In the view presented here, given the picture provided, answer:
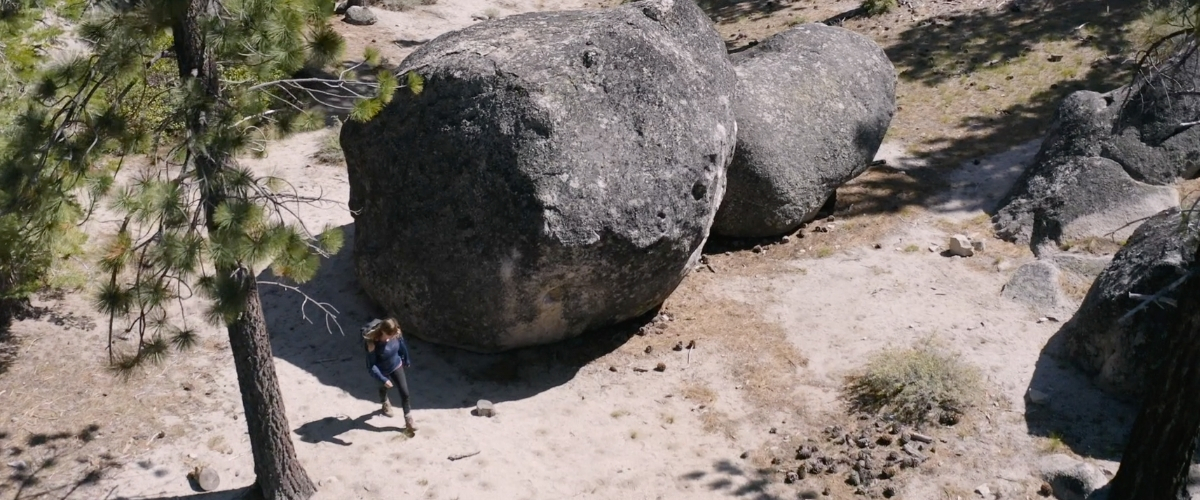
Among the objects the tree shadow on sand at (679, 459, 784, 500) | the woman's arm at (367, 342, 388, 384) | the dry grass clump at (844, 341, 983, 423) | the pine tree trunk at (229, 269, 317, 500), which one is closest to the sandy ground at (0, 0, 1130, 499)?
the tree shadow on sand at (679, 459, 784, 500)

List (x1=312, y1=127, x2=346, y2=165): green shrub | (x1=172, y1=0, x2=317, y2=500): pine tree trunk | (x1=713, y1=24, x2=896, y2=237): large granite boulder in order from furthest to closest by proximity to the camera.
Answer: (x1=312, y1=127, x2=346, y2=165): green shrub → (x1=713, y1=24, x2=896, y2=237): large granite boulder → (x1=172, y1=0, x2=317, y2=500): pine tree trunk

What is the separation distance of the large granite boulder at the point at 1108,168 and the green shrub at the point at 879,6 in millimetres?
6497

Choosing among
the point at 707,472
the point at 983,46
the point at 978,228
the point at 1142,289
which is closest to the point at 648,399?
the point at 707,472

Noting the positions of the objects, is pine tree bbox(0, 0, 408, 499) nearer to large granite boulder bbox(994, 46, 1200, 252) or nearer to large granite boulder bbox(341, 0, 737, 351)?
large granite boulder bbox(341, 0, 737, 351)

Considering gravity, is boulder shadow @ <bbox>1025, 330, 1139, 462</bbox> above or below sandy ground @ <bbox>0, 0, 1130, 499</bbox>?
above

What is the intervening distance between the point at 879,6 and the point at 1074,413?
11.4m

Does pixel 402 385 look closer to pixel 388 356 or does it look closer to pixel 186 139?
pixel 388 356

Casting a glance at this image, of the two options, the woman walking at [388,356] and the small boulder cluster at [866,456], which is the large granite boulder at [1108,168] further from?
the woman walking at [388,356]

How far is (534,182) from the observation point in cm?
912

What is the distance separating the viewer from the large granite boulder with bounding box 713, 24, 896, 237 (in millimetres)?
11906

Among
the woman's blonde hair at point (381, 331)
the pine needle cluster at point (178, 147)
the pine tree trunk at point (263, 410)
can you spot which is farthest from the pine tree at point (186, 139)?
the woman's blonde hair at point (381, 331)

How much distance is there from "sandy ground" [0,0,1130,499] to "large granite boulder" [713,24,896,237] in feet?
2.52

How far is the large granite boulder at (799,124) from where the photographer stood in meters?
11.9

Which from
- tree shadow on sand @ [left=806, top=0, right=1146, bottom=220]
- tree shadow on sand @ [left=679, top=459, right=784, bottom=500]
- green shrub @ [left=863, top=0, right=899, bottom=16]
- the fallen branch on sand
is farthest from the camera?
green shrub @ [left=863, top=0, right=899, bottom=16]
